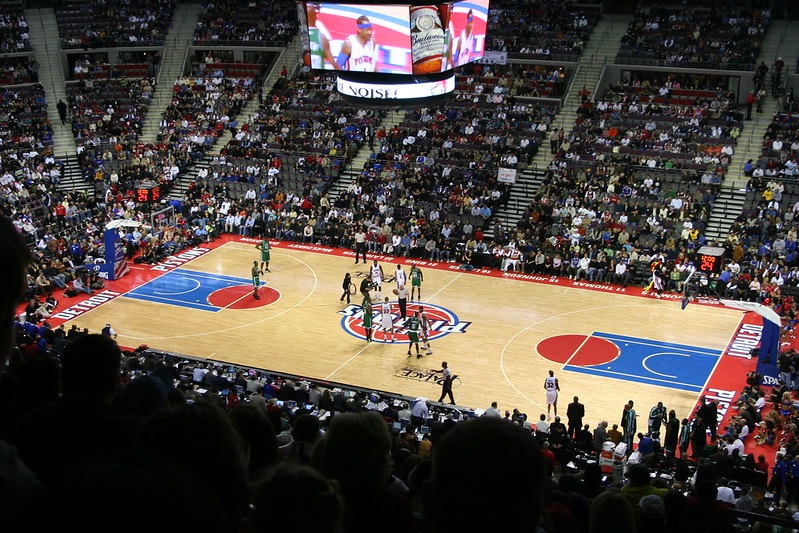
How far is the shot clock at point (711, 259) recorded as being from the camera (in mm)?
30297

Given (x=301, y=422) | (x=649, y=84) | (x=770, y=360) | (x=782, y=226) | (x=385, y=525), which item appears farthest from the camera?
(x=649, y=84)

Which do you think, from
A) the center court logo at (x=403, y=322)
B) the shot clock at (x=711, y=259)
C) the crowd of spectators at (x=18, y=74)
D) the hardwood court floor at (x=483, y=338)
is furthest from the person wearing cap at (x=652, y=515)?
the crowd of spectators at (x=18, y=74)

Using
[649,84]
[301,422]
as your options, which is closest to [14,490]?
[301,422]

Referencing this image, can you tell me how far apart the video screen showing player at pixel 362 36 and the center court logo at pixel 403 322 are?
7795 mm

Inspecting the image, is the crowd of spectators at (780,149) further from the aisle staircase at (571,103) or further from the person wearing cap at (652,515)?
the person wearing cap at (652,515)

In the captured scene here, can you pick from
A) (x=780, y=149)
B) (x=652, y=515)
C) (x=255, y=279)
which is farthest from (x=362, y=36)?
(x=780, y=149)

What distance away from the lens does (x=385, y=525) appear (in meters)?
3.56

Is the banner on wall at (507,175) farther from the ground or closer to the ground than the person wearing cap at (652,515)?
closer to the ground

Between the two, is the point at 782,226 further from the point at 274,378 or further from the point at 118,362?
the point at 118,362

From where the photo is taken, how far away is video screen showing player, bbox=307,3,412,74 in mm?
23234

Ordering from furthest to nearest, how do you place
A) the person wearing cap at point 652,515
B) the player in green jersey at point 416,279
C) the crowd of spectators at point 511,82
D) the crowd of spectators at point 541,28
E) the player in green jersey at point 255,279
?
the crowd of spectators at point 541,28
the crowd of spectators at point 511,82
the player in green jersey at point 255,279
the player in green jersey at point 416,279
the person wearing cap at point 652,515

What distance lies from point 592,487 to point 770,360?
1570 centimetres

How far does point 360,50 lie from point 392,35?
1.03 meters

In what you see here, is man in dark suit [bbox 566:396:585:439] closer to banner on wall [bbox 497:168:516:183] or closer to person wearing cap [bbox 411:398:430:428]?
person wearing cap [bbox 411:398:430:428]
